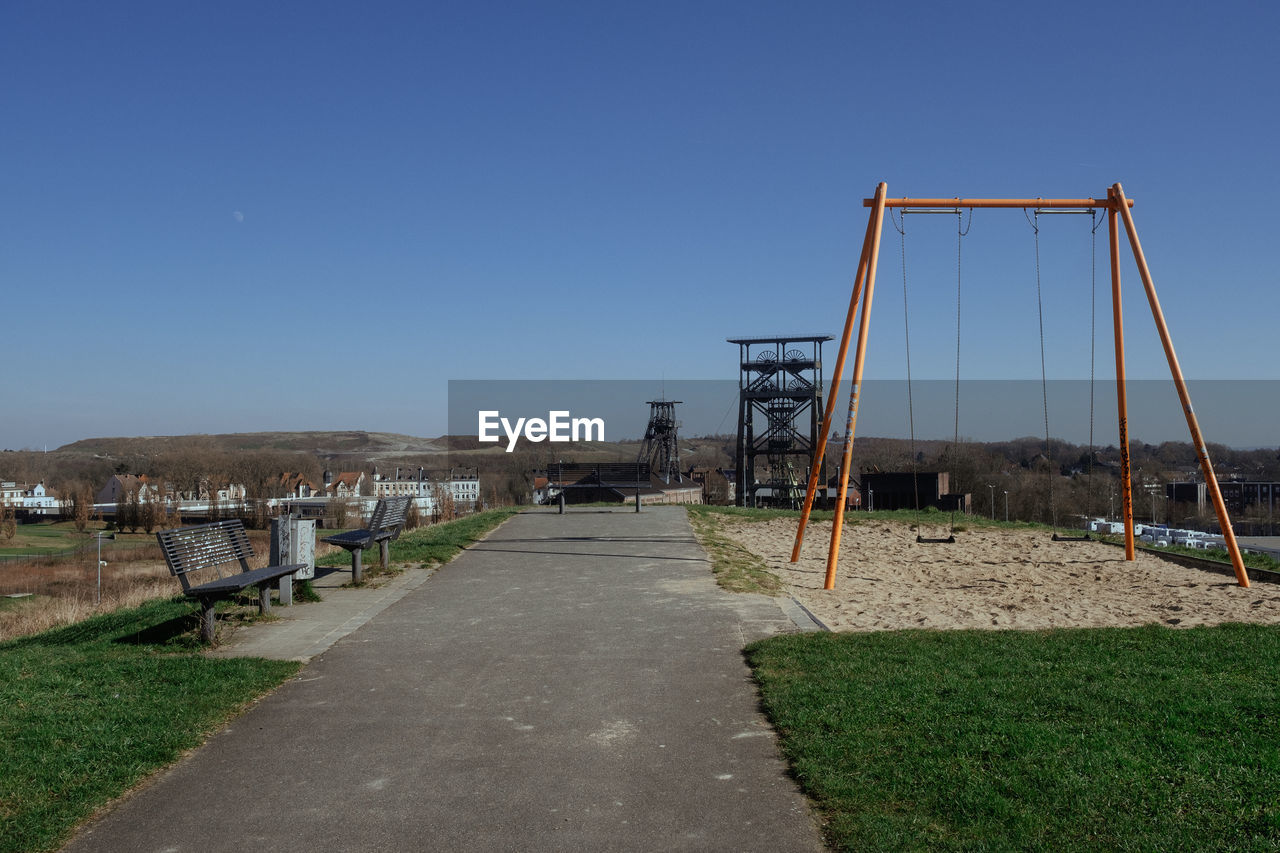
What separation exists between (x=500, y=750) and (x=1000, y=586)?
901 cm

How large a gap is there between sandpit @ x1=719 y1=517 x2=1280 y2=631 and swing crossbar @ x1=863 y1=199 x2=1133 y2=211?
547cm

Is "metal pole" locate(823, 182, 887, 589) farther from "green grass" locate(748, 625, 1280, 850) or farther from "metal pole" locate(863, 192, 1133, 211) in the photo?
"green grass" locate(748, 625, 1280, 850)

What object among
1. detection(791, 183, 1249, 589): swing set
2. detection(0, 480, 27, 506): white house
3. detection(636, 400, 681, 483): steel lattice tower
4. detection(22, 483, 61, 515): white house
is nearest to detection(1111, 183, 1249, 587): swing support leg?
detection(791, 183, 1249, 589): swing set

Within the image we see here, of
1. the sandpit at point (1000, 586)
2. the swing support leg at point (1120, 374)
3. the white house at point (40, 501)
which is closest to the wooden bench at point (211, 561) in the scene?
the sandpit at point (1000, 586)

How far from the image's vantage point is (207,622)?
25.4ft

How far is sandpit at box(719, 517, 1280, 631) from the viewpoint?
959cm

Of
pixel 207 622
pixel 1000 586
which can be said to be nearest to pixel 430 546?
pixel 207 622

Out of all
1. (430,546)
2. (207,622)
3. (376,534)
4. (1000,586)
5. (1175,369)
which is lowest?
(1000,586)

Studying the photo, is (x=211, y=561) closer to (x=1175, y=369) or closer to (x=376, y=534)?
(x=376, y=534)

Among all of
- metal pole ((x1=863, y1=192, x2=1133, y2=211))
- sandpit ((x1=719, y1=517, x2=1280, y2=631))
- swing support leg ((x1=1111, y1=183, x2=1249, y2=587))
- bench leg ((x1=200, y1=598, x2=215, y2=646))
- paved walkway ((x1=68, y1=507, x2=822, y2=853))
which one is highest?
metal pole ((x1=863, y1=192, x2=1133, y2=211))

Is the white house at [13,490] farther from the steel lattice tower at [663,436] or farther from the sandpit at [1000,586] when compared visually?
the sandpit at [1000,586]

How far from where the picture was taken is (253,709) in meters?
6.04

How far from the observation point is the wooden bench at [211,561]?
25.4ft

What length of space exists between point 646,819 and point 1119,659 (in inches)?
170
